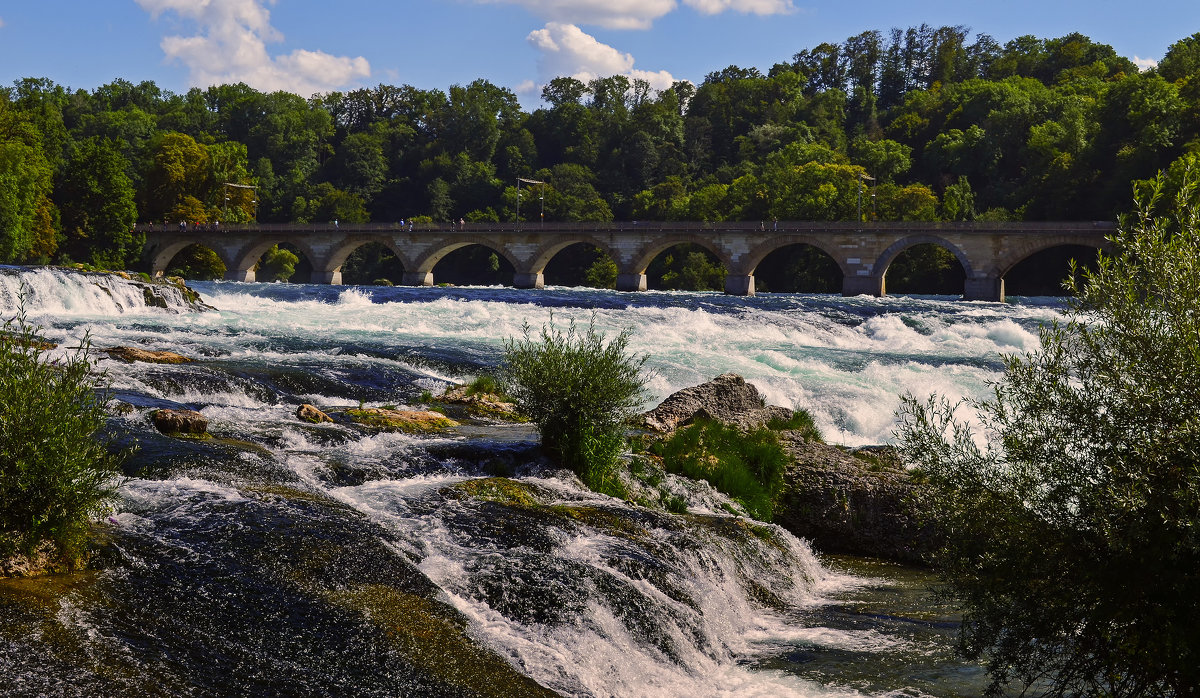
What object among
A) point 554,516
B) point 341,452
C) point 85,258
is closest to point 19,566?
point 554,516

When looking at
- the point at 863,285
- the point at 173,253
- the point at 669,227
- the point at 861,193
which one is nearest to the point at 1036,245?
the point at 863,285

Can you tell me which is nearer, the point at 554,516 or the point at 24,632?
the point at 24,632

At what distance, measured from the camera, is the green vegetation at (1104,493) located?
19.9 ft

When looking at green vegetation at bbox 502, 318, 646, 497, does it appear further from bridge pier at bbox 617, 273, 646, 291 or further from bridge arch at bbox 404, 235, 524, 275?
bridge arch at bbox 404, 235, 524, 275

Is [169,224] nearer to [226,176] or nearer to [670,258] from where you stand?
[226,176]

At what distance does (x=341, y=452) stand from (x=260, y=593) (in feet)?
16.4

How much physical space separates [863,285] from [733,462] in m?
58.9

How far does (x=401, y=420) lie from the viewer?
1488cm

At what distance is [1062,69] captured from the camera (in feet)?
378

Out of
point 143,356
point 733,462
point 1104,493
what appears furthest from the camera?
point 143,356

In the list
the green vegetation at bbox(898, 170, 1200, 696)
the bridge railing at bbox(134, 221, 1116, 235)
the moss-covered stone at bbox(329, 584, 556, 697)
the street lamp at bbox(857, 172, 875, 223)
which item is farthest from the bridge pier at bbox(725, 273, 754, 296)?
the moss-covered stone at bbox(329, 584, 556, 697)

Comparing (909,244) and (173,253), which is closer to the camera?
(909,244)

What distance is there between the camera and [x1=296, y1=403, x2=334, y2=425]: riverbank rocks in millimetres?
14445

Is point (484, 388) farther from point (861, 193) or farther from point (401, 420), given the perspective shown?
point (861, 193)
